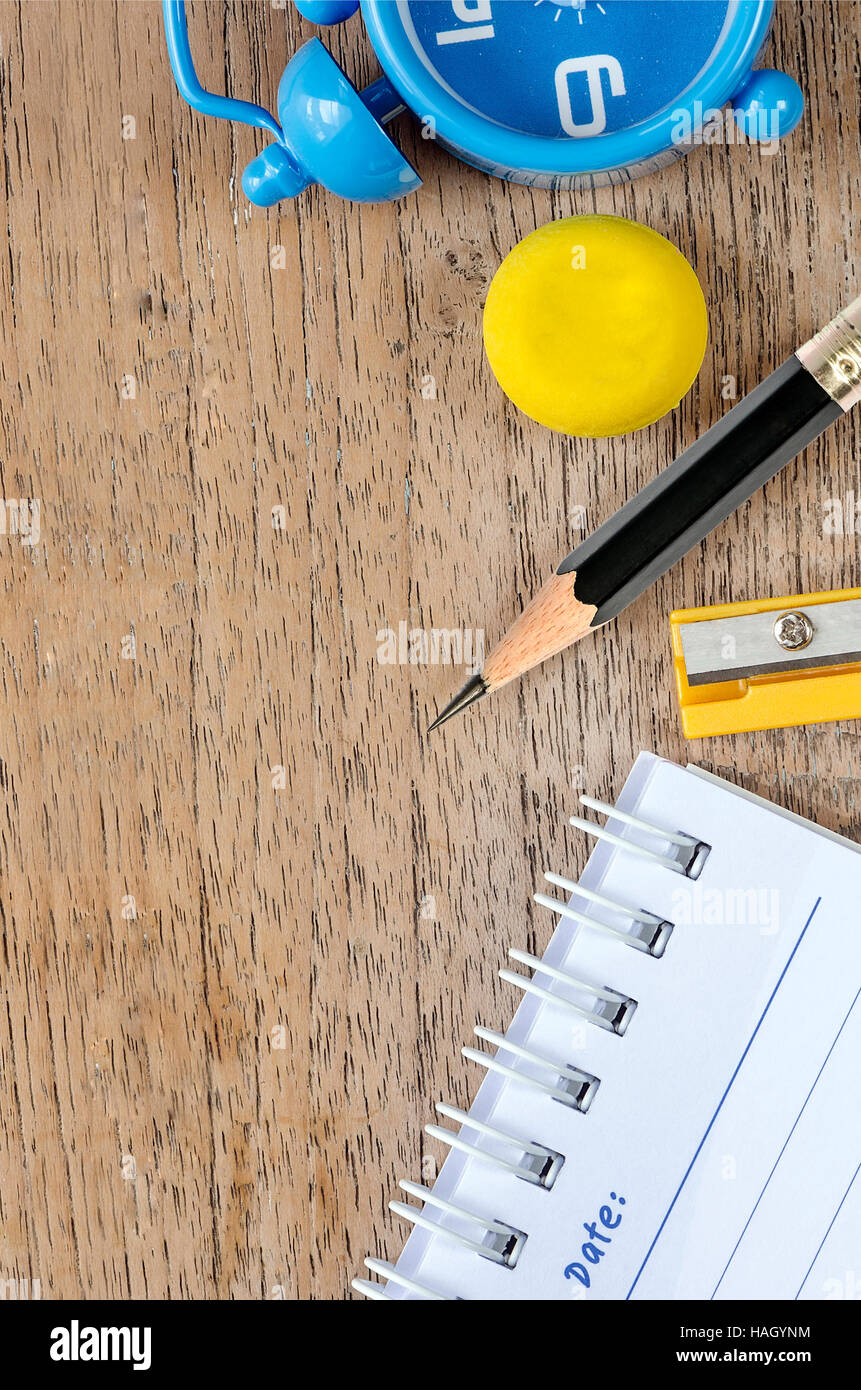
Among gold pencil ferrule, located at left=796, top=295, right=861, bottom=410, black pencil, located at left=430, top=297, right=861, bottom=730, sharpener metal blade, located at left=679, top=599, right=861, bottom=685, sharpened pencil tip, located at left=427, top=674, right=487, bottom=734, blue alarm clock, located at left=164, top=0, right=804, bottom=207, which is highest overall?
blue alarm clock, located at left=164, top=0, right=804, bottom=207

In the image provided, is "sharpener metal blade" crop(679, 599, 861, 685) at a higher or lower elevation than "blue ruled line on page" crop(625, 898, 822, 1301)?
higher

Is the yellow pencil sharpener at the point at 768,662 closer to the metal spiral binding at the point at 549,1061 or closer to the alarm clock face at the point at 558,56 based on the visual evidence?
the metal spiral binding at the point at 549,1061

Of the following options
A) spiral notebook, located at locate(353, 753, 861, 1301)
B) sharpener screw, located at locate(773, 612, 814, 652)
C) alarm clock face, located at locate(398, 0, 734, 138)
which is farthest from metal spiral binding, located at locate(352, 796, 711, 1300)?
alarm clock face, located at locate(398, 0, 734, 138)

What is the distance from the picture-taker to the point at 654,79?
0.51m

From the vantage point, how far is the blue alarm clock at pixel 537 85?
1.66 feet

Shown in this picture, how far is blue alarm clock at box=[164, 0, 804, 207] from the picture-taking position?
51cm

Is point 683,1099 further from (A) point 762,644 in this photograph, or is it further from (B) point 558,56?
(B) point 558,56

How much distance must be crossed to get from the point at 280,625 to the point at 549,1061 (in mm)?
260

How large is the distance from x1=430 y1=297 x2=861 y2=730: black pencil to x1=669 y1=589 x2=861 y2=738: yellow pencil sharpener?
4cm

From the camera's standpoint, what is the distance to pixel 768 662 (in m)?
0.54

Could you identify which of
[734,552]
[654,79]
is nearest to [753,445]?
[734,552]

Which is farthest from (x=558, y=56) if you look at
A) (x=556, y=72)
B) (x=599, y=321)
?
(x=599, y=321)

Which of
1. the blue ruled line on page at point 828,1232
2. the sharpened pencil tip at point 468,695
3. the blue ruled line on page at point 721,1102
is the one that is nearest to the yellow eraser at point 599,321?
the sharpened pencil tip at point 468,695

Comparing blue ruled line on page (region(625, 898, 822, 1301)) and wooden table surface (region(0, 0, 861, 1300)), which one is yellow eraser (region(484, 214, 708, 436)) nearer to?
wooden table surface (region(0, 0, 861, 1300))
